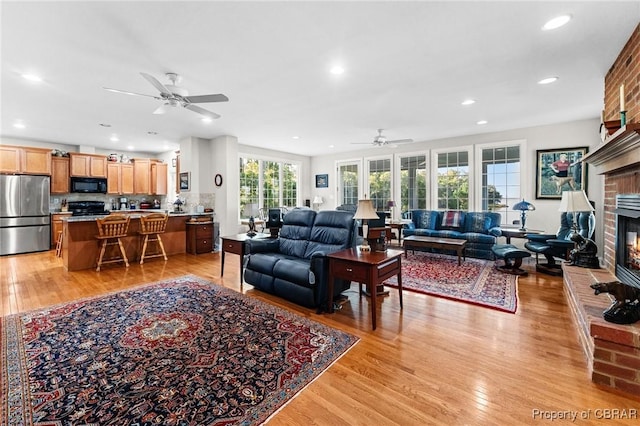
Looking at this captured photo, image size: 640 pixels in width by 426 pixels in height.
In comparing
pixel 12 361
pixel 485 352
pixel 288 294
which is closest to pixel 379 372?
pixel 485 352

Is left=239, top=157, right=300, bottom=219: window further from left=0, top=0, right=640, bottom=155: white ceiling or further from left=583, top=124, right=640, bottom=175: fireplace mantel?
left=583, top=124, right=640, bottom=175: fireplace mantel

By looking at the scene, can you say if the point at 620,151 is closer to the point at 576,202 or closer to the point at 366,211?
the point at 576,202

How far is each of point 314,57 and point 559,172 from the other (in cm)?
551

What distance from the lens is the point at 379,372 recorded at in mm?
2006

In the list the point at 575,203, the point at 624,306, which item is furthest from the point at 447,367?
the point at 575,203

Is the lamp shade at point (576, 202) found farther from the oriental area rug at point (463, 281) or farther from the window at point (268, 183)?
the window at point (268, 183)

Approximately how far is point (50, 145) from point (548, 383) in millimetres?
10112

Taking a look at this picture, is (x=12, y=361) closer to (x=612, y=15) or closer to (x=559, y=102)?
(x=612, y=15)

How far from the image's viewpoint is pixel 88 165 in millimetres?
7207

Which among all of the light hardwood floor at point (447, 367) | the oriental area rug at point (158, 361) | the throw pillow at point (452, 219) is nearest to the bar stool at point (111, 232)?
the light hardwood floor at point (447, 367)

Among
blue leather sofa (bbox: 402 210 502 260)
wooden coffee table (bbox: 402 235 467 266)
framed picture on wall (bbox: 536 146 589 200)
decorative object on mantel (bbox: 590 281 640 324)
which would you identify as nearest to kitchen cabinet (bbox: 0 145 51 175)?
wooden coffee table (bbox: 402 235 467 266)

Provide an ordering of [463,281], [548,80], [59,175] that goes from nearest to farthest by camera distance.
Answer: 1. [548,80]
2. [463,281]
3. [59,175]

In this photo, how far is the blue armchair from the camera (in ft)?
13.6

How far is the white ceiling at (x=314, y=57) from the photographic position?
2225 millimetres
